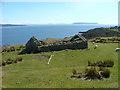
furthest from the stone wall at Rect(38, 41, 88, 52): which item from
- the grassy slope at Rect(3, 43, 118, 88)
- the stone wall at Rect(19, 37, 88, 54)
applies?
the grassy slope at Rect(3, 43, 118, 88)

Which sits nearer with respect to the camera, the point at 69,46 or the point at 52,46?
the point at 52,46

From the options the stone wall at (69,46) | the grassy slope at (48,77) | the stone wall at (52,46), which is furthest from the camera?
the stone wall at (69,46)

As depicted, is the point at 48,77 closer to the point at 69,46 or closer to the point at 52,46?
the point at 52,46

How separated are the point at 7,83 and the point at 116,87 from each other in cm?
972

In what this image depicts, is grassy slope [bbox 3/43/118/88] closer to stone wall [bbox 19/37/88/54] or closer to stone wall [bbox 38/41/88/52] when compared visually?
stone wall [bbox 19/37/88/54]

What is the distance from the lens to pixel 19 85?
17750mm

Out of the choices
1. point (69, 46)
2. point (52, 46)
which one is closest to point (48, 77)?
point (52, 46)

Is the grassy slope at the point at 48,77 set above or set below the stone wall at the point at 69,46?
below

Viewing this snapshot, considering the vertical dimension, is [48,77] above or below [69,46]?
below

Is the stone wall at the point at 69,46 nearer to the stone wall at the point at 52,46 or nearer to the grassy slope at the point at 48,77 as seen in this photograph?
the stone wall at the point at 52,46

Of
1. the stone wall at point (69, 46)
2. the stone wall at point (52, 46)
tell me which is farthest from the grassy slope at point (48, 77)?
the stone wall at point (69, 46)

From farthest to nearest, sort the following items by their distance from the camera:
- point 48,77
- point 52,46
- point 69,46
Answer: point 69,46
point 52,46
point 48,77

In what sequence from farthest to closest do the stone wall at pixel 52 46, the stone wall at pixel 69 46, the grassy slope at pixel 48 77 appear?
the stone wall at pixel 69 46 < the stone wall at pixel 52 46 < the grassy slope at pixel 48 77

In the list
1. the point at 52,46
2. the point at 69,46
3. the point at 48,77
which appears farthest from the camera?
the point at 69,46
